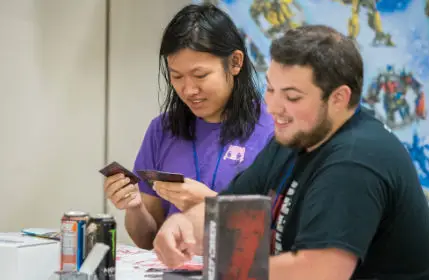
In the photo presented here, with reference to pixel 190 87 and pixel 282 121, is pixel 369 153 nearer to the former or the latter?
pixel 282 121

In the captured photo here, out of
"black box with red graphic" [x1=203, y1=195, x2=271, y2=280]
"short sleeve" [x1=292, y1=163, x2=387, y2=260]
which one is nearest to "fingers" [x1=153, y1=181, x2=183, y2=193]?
"short sleeve" [x1=292, y1=163, x2=387, y2=260]

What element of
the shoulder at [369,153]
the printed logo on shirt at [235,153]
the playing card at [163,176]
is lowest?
the playing card at [163,176]

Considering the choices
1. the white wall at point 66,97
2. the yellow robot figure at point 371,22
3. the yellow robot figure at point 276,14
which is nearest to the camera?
the yellow robot figure at point 371,22

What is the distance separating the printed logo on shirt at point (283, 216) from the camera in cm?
147

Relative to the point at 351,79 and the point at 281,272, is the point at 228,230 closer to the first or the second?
the point at 281,272

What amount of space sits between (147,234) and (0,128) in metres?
1.17

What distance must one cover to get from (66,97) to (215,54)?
4.77 feet

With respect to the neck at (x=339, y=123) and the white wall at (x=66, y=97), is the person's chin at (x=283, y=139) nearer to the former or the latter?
the neck at (x=339, y=123)

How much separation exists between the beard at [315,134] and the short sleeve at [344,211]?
0.13 m

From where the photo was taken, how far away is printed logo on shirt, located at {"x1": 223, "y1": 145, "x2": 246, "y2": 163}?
223 centimetres

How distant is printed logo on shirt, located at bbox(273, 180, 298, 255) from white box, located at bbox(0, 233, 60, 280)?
24.4 inches

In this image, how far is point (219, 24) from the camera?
2207 millimetres

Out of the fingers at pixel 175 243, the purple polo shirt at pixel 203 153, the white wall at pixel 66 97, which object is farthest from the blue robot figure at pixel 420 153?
the white wall at pixel 66 97

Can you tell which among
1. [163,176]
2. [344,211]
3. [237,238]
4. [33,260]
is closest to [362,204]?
[344,211]
